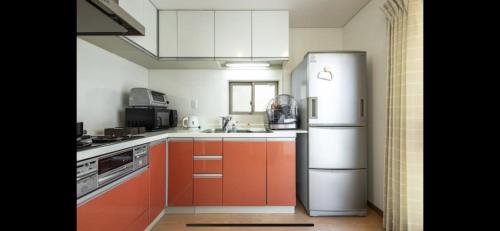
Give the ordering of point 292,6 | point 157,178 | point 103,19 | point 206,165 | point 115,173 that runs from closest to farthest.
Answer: point 103,19
point 115,173
point 157,178
point 206,165
point 292,6

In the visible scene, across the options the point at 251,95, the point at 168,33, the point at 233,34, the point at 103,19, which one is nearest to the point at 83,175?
the point at 103,19

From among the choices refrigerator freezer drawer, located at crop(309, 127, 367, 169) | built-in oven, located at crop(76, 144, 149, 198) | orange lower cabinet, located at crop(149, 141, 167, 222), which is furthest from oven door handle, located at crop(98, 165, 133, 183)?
refrigerator freezer drawer, located at crop(309, 127, 367, 169)

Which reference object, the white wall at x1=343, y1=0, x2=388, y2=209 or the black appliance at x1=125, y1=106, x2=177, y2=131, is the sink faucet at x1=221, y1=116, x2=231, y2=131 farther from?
the white wall at x1=343, y1=0, x2=388, y2=209

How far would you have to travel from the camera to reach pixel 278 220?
234cm

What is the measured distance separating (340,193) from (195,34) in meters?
2.40

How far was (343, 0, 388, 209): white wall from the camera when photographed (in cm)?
241

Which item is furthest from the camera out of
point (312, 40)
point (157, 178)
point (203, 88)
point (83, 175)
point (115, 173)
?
point (312, 40)

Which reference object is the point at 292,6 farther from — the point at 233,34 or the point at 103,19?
the point at 103,19

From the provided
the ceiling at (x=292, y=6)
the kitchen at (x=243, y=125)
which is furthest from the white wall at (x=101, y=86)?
the ceiling at (x=292, y=6)

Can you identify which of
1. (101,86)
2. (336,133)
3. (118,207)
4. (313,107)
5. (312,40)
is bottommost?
(118,207)
